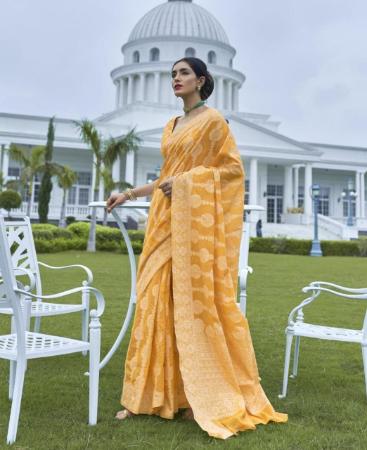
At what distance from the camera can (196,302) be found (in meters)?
3.00

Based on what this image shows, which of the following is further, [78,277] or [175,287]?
[78,277]

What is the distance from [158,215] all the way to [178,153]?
0.39 m

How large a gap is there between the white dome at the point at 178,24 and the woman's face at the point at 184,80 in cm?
3729

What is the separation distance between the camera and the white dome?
3916 cm

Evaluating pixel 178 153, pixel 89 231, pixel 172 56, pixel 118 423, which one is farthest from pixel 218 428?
pixel 172 56

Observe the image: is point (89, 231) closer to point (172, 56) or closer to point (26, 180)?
point (26, 180)

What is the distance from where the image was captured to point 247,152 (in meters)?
30.9

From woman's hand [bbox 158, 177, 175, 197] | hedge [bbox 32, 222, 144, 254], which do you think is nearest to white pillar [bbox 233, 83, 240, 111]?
hedge [bbox 32, 222, 144, 254]

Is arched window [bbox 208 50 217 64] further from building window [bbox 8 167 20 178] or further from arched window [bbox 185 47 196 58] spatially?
building window [bbox 8 167 20 178]

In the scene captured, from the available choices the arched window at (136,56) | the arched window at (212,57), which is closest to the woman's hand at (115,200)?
the arched window at (212,57)

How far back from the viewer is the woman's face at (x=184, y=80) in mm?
3180

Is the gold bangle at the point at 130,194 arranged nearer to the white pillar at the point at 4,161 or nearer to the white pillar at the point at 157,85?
the white pillar at the point at 4,161

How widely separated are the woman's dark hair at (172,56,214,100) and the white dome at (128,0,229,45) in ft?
122

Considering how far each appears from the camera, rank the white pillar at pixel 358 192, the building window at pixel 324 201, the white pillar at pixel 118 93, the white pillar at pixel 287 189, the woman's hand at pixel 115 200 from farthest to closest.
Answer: the white pillar at pixel 118 93
the building window at pixel 324 201
the white pillar at pixel 358 192
the white pillar at pixel 287 189
the woman's hand at pixel 115 200
